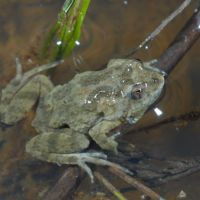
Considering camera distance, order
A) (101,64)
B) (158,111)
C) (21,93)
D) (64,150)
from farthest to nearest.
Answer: (101,64), (158,111), (21,93), (64,150)

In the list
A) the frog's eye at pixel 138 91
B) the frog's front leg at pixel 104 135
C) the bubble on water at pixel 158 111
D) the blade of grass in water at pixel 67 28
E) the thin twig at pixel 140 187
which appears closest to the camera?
the thin twig at pixel 140 187

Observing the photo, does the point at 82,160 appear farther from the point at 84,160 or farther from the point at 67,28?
the point at 67,28

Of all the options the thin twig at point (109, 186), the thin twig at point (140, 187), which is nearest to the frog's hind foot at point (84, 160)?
the thin twig at point (109, 186)

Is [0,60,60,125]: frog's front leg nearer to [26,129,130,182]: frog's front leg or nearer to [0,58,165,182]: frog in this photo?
[0,58,165,182]: frog

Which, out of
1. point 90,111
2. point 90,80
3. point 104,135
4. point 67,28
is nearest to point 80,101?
point 90,111

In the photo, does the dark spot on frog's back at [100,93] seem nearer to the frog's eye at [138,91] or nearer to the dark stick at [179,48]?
the frog's eye at [138,91]

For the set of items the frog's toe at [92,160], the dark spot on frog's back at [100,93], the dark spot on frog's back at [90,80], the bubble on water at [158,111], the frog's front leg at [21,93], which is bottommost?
the frog's toe at [92,160]
